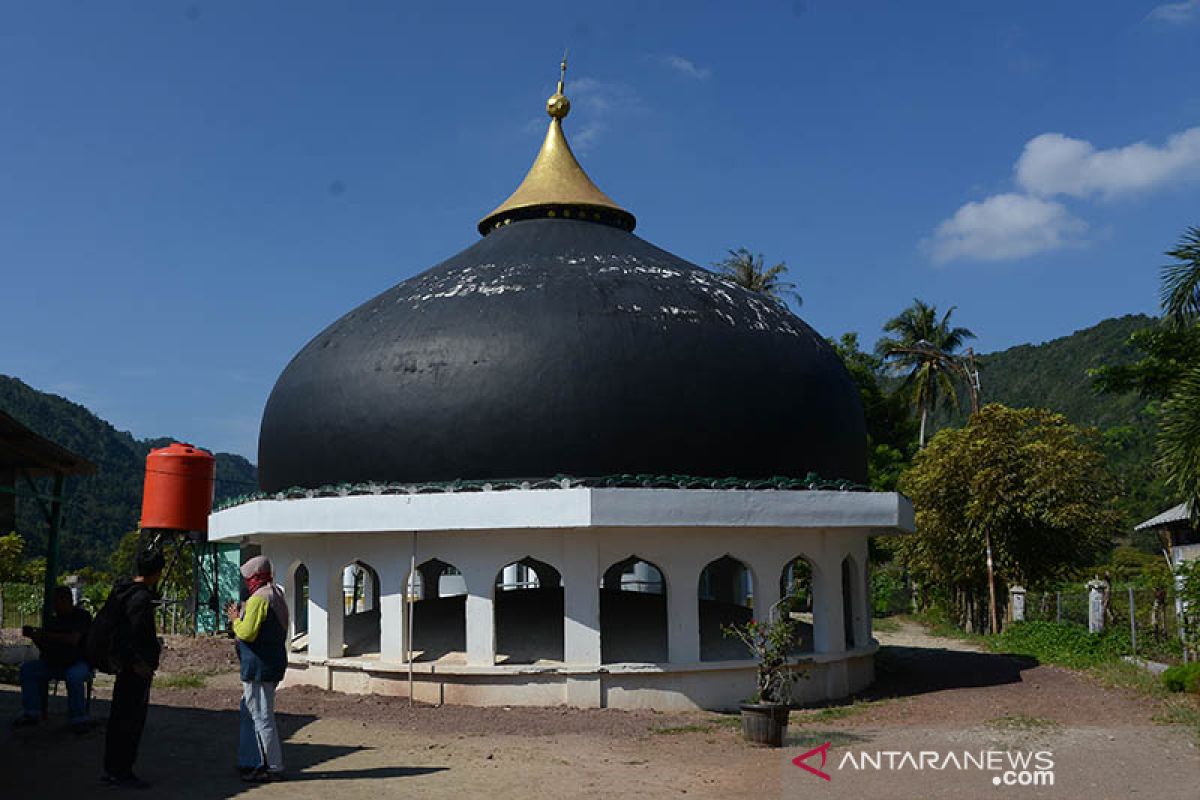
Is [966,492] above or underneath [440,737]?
above

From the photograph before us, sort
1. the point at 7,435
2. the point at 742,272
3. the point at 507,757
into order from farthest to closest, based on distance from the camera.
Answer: the point at 742,272 < the point at 7,435 < the point at 507,757

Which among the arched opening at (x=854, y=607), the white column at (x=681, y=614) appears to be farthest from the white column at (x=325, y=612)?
the arched opening at (x=854, y=607)

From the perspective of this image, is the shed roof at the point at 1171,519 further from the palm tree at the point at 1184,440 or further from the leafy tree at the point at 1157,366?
the palm tree at the point at 1184,440

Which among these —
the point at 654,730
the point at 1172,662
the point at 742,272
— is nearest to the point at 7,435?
the point at 654,730

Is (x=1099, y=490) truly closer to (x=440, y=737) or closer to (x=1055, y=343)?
(x=440, y=737)

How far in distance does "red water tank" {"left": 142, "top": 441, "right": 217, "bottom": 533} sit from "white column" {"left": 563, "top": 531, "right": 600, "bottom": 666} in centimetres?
1887

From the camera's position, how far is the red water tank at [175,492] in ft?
105

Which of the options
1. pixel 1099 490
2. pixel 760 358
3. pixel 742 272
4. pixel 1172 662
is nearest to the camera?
pixel 760 358

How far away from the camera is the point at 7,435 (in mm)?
16969

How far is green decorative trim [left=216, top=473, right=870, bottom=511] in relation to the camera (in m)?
17.1

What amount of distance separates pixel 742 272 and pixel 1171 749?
43.0m

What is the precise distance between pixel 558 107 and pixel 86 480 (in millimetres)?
73143

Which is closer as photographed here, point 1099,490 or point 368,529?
point 368,529

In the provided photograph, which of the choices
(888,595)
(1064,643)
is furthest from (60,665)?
(888,595)
